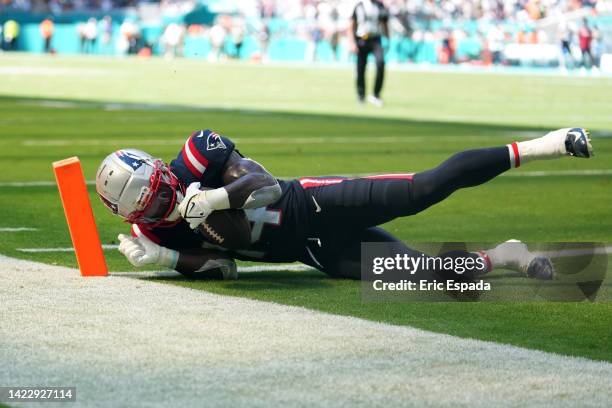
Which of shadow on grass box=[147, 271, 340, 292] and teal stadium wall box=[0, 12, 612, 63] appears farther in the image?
teal stadium wall box=[0, 12, 612, 63]

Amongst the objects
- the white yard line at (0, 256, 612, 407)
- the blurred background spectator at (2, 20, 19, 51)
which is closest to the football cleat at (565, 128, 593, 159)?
the white yard line at (0, 256, 612, 407)

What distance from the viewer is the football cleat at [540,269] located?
23.2 ft

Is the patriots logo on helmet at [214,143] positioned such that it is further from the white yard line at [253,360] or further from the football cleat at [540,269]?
the football cleat at [540,269]

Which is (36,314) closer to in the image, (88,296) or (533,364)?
(88,296)

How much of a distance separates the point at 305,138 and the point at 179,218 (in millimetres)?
11033

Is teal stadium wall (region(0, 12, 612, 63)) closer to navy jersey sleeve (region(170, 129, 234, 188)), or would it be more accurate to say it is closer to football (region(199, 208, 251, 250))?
navy jersey sleeve (region(170, 129, 234, 188))

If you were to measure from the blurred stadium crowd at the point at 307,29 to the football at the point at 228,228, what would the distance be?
42797 mm

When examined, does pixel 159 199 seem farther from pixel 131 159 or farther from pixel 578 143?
pixel 578 143

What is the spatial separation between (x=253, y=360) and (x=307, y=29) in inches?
2367

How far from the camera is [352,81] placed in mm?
38094

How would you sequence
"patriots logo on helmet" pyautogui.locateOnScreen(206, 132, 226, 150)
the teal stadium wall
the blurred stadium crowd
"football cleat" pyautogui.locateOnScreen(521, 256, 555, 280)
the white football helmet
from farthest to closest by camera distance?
the teal stadium wall → the blurred stadium crowd → "football cleat" pyautogui.locateOnScreen(521, 256, 555, 280) → "patriots logo on helmet" pyautogui.locateOnScreen(206, 132, 226, 150) → the white football helmet

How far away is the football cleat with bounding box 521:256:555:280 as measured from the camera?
7059 mm

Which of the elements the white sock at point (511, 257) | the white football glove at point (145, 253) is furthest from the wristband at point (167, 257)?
the white sock at point (511, 257)

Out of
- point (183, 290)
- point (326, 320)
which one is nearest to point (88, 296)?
point (183, 290)
